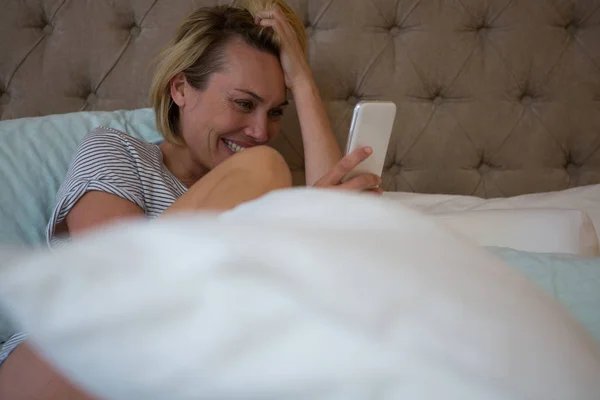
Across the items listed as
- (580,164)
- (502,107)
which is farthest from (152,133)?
(580,164)

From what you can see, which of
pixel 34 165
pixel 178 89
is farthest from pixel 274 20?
pixel 34 165

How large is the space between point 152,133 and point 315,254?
96 centimetres

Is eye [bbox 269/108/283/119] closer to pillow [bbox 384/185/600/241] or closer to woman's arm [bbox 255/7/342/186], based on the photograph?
woman's arm [bbox 255/7/342/186]

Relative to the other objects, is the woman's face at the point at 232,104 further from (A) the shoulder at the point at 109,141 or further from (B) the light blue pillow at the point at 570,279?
(B) the light blue pillow at the point at 570,279

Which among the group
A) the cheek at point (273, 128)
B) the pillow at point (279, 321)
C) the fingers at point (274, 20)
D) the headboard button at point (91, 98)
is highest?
the fingers at point (274, 20)

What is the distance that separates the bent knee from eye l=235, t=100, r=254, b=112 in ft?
0.98

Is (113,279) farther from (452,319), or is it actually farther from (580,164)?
(580,164)

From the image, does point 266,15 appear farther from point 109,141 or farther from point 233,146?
point 109,141

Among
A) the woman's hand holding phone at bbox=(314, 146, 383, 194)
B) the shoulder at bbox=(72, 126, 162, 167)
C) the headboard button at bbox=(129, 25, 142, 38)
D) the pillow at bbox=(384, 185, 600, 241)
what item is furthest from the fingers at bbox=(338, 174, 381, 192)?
the headboard button at bbox=(129, 25, 142, 38)

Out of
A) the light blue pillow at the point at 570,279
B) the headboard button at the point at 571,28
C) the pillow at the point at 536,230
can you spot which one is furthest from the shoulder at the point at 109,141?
the headboard button at the point at 571,28

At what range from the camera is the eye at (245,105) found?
1.07 meters

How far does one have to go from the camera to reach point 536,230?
2.71ft

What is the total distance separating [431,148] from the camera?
1294mm

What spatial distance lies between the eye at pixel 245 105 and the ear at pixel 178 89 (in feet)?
0.45
